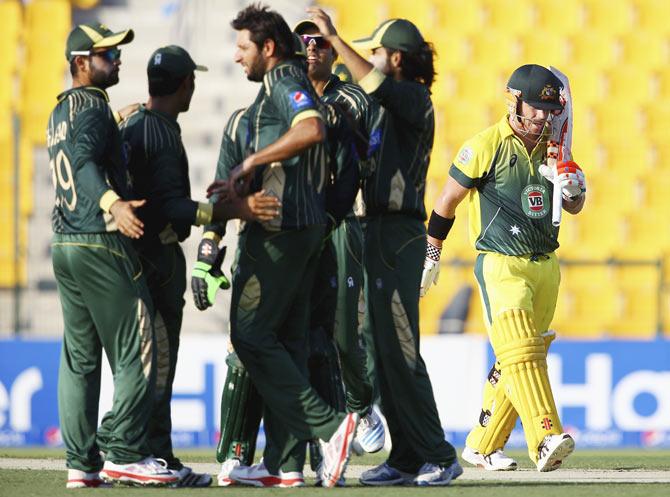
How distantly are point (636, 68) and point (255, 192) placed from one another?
36.4ft

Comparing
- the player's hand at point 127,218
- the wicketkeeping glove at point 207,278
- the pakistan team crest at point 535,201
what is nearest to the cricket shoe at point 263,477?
the wicketkeeping glove at point 207,278

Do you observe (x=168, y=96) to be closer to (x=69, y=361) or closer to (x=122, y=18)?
(x=69, y=361)

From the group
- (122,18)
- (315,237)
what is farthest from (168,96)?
(122,18)

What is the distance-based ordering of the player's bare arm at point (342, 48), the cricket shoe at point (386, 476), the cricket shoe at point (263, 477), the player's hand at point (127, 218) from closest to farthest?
the player's hand at point (127, 218)
the player's bare arm at point (342, 48)
the cricket shoe at point (263, 477)
the cricket shoe at point (386, 476)

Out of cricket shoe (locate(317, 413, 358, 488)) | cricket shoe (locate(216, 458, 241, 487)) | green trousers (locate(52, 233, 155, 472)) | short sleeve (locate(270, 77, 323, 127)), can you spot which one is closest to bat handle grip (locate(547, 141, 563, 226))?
short sleeve (locate(270, 77, 323, 127))

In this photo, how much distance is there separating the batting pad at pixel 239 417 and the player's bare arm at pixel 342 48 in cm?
148

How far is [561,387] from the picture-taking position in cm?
1200

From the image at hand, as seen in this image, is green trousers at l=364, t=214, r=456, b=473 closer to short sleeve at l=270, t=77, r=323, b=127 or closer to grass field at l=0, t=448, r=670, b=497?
grass field at l=0, t=448, r=670, b=497

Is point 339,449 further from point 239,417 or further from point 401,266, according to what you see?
point 401,266

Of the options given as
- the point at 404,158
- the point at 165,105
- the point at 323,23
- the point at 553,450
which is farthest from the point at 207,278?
the point at 553,450

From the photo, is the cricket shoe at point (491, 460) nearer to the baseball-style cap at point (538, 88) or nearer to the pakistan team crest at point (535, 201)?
the pakistan team crest at point (535, 201)

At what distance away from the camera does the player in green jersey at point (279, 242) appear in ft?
19.6

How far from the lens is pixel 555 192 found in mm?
Answer: 7094

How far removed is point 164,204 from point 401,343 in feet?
4.24
